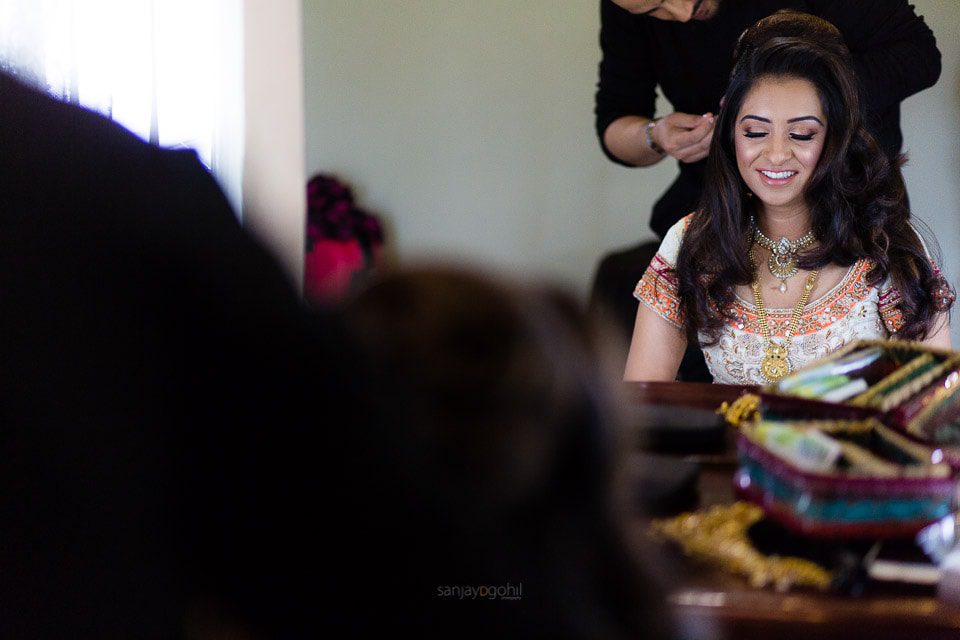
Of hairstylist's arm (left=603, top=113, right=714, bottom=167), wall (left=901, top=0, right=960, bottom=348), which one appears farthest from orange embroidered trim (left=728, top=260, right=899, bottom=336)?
wall (left=901, top=0, right=960, bottom=348)

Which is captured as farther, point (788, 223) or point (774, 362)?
point (788, 223)

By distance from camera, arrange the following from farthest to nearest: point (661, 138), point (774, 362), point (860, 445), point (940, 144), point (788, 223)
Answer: point (940, 144) < point (661, 138) < point (788, 223) < point (774, 362) < point (860, 445)

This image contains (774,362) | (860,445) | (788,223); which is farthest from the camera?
(788,223)

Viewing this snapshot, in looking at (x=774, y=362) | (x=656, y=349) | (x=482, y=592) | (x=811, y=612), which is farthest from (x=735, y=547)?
(x=656, y=349)

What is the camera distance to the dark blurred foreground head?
419 millimetres

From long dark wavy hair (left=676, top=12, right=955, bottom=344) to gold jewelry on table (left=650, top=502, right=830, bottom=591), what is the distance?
1.06m

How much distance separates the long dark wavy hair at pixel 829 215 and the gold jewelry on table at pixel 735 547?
1.06 meters

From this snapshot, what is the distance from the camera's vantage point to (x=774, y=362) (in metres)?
1.91

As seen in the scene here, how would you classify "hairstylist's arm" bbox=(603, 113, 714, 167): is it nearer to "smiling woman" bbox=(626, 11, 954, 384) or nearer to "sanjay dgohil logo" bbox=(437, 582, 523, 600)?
"smiling woman" bbox=(626, 11, 954, 384)

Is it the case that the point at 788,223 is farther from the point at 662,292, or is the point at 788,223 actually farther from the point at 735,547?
the point at 735,547

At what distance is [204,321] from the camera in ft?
1.36

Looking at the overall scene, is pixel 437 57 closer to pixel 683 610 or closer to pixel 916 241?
pixel 916 241

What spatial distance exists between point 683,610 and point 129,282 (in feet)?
1.72

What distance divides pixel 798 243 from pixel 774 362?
26 centimetres
